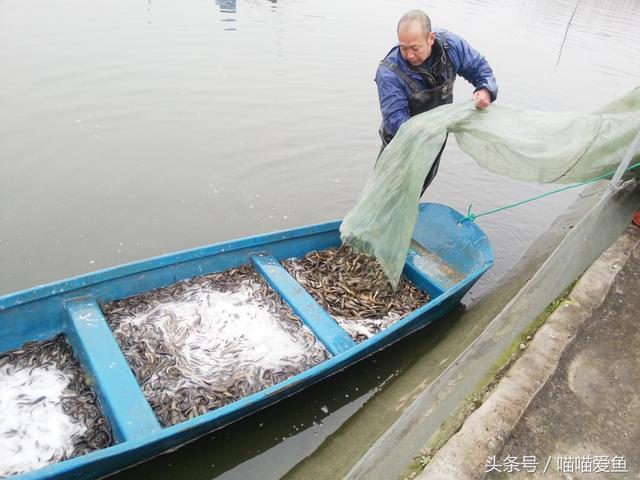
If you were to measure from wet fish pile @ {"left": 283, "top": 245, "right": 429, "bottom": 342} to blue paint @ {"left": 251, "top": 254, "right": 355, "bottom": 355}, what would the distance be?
310mm

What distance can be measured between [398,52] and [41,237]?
5.17m

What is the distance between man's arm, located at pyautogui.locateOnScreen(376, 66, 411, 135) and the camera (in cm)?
507

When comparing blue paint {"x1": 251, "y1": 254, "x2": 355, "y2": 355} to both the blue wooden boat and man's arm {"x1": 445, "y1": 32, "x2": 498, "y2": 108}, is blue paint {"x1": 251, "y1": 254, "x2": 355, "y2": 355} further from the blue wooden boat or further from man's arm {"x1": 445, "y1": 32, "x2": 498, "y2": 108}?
man's arm {"x1": 445, "y1": 32, "x2": 498, "y2": 108}

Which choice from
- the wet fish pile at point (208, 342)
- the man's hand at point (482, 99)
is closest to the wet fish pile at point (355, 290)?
the wet fish pile at point (208, 342)

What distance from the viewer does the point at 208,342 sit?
4.65 metres

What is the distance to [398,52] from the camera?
5090 millimetres

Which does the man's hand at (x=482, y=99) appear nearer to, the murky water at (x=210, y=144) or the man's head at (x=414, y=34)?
the man's head at (x=414, y=34)

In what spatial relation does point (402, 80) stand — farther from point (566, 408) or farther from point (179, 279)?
point (566, 408)

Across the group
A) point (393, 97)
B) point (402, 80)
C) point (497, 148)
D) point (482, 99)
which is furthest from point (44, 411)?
point (482, 99)

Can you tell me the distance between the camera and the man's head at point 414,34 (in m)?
4.53

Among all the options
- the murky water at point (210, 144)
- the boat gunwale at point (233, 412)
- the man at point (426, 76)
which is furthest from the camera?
the murky water at point (210, 144)

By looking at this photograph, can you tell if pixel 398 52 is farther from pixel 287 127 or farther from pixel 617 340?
pixel 287 127

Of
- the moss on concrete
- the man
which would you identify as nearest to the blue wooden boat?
the moss on concrete

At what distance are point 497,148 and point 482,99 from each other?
1.69ft
